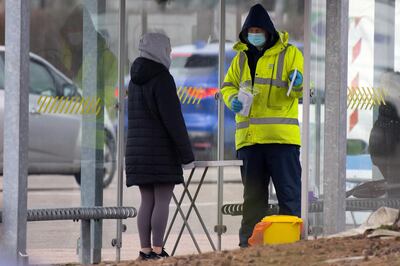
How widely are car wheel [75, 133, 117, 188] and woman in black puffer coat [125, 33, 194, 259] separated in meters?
1.08

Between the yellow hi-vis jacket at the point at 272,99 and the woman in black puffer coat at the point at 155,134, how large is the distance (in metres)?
0.57

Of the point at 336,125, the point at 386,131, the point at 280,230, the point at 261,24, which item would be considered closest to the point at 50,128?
the point at 261,24

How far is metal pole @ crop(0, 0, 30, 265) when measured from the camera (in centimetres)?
834

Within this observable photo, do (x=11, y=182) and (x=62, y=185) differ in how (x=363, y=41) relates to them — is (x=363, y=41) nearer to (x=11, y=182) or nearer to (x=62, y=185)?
(x=62, y=185)

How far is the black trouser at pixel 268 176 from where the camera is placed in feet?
33.7

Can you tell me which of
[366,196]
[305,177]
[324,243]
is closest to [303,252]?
[324,243]

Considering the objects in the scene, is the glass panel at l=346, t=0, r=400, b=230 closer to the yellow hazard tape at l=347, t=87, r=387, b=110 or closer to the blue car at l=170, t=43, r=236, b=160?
the yellow hazard tape at l=347, t=87, r=387, b=110

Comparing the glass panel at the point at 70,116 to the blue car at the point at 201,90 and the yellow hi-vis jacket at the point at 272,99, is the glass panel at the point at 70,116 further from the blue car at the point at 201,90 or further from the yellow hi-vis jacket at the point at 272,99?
the yellow hi-vis jacket at the point at 272,99

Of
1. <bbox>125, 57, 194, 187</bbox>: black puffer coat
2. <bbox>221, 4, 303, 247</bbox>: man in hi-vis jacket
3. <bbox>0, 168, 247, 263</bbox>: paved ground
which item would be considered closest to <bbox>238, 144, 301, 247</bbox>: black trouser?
<bbox>221, 4, 303, 247</bbox>: man in hi-vis jacket

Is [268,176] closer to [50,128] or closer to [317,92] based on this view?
[317,92]

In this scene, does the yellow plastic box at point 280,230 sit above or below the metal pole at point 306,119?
below

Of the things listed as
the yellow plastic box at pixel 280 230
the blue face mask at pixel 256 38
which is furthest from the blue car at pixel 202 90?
the yellow plastic box at pixel 280 230

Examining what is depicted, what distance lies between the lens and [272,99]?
10.3 metres

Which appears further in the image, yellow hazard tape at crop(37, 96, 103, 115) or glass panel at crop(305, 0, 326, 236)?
glass panel at crop(305, 0, 326, 236)
